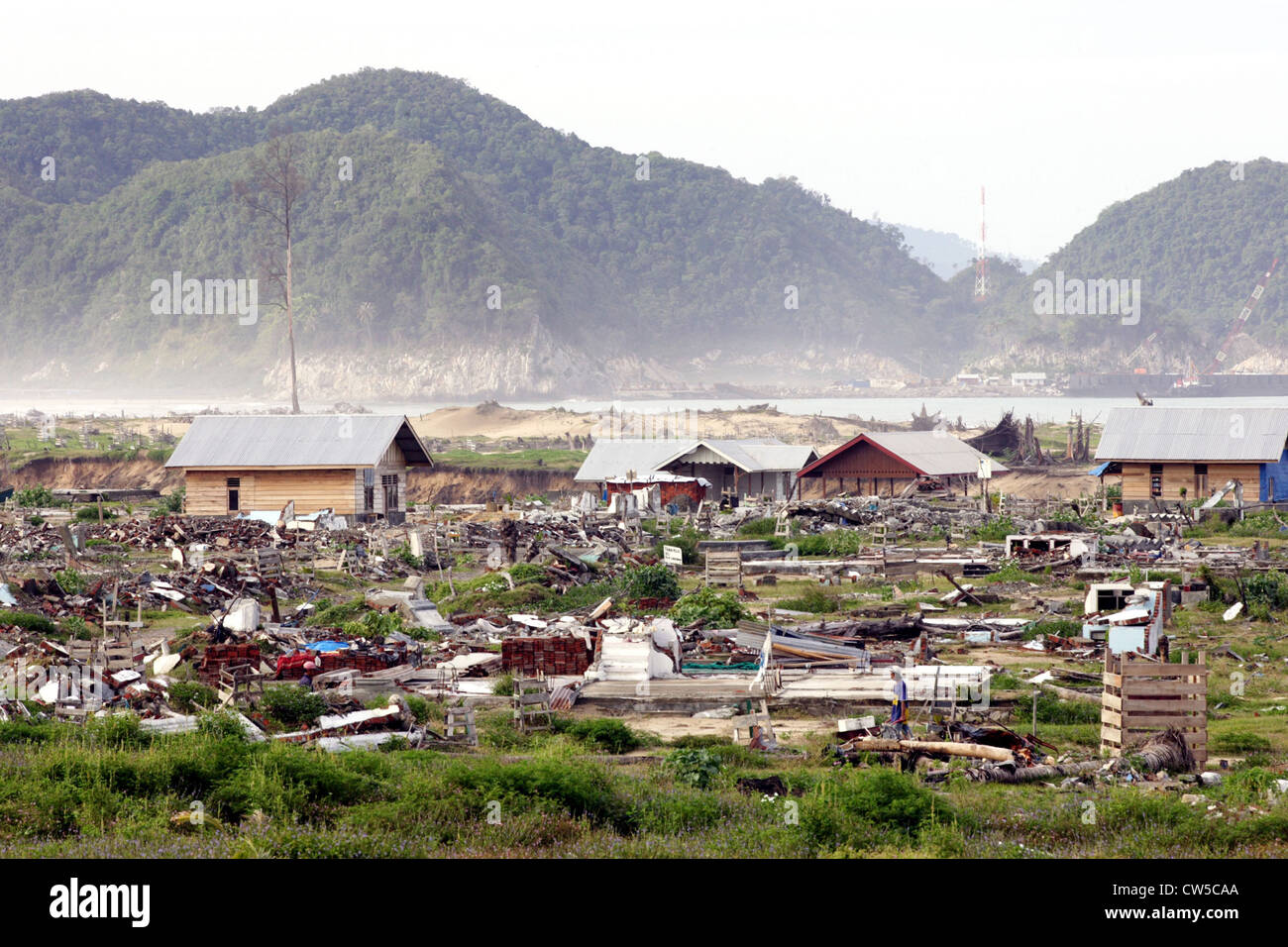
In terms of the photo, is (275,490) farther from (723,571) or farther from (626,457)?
(723,571)

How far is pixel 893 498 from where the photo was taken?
4928 cm

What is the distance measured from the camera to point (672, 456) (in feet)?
173

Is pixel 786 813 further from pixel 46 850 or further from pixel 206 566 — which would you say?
pixel 206 566

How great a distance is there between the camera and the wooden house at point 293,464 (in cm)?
4306

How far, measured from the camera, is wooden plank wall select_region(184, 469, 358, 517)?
43.1m

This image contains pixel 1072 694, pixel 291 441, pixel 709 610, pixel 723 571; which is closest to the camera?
pixel 1072 694

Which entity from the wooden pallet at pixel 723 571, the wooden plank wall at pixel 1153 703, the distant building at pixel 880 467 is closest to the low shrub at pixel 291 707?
the wooden plank wall at pixel 1153 703

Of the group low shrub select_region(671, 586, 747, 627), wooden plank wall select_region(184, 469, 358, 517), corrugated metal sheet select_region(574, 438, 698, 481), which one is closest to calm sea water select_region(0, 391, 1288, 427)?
corrugated metal sheet select_region(574, 438, 698, 481)

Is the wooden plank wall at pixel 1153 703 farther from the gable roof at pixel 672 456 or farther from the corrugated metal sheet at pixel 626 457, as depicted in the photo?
the corrugated metal sheet at pixel 626 457

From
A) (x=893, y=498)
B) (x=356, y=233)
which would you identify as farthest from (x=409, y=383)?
(x=893, y=498)

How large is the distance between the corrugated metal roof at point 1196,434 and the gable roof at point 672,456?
11411 mm

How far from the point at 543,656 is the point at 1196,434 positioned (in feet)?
106

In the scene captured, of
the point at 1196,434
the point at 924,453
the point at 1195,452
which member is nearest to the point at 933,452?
the point at 924,453

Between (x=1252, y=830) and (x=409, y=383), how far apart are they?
162 meters
